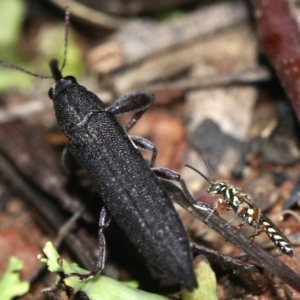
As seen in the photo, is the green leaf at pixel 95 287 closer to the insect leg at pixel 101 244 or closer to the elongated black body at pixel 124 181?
the insect leg at pixel 101 244

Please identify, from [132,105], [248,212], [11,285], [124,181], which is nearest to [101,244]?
[124,181]

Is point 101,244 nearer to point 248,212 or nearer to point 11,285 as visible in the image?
point 11,285

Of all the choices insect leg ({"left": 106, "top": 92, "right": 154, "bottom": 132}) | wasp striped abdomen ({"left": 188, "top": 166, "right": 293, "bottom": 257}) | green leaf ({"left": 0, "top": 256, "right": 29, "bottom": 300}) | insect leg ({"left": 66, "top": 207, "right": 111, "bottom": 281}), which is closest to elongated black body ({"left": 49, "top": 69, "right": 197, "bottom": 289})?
Answer: insect leg ({"left": 66, "top": 207, "right": 111, "bottom": 281})

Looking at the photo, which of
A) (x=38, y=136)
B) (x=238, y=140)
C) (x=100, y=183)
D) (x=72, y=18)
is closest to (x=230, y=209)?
(x=100, y=183)

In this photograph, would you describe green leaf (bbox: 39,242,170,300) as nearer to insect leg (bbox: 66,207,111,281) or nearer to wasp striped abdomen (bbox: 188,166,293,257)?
insect leg (bbox: 66,207,111,281)

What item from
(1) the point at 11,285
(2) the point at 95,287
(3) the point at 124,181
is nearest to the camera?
(2) the point at 95,287

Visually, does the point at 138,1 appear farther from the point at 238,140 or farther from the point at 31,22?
the point at 238,140

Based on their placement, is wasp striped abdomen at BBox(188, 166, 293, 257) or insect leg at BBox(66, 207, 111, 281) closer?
wasp striped abdomen at BBox(188, 166, 293, 257)

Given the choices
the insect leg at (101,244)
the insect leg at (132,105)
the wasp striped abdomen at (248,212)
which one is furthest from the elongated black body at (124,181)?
the wasp striped abdomen at (248,212)
